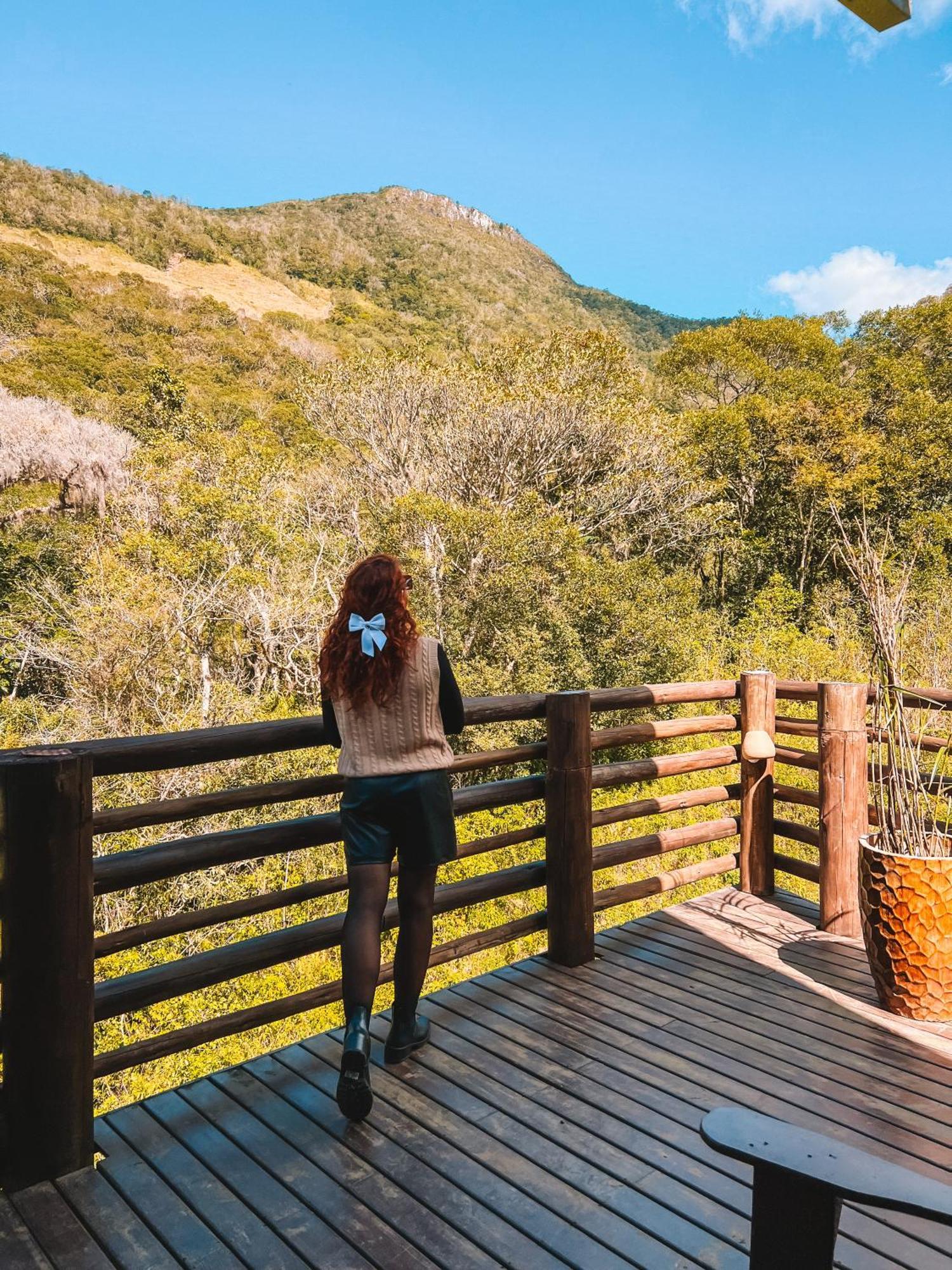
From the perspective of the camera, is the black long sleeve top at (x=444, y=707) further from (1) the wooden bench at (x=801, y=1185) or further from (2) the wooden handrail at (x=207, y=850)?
(1) the wooden bench at (x=801, y=1185)

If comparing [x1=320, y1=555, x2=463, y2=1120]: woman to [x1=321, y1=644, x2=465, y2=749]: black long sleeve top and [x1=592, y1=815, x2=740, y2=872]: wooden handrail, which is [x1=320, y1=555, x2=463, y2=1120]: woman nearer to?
[x1=321, y1=644, x2=465, y2=749]: black long sleeve top

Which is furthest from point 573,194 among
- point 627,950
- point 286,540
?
point 627,950

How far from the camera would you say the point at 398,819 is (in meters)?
2.32

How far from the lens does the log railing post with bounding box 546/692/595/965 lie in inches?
125

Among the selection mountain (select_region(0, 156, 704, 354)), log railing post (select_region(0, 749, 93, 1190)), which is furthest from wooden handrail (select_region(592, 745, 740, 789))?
mountain (select_region(0, 156, 704, 354))

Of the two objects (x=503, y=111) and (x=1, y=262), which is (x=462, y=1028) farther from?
(x=503, y=111)

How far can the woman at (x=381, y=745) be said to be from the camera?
2256mm

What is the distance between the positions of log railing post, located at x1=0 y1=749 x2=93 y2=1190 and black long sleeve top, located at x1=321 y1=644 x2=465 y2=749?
66cm

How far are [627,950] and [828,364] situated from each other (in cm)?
2159

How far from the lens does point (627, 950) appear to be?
133 inches

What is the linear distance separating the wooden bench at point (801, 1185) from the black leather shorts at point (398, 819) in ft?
4.34

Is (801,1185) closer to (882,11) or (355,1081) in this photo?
(355,1081)

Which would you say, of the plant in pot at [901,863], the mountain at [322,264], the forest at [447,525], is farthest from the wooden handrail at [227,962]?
the mountain at [322,264]

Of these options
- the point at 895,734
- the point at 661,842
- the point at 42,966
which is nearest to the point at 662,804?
the point at 661,842
